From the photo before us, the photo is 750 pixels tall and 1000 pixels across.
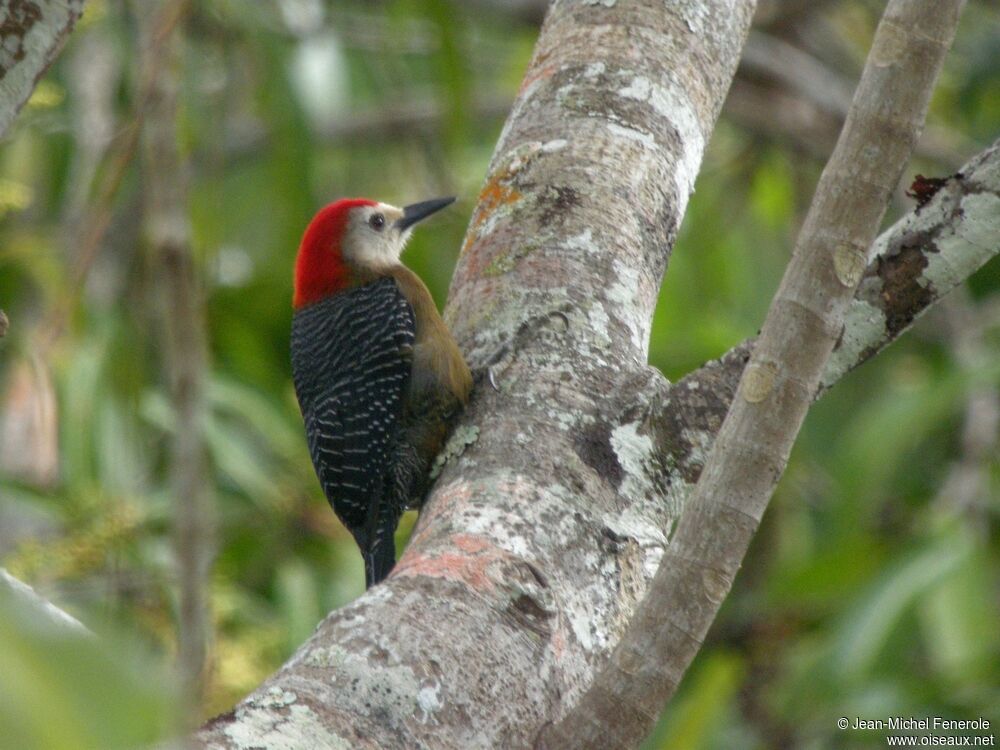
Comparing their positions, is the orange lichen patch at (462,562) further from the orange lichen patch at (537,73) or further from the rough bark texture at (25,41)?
the orange lichen patch at (537,73)

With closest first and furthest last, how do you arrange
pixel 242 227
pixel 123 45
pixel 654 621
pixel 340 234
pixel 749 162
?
1. pixel 654 621
2. pixel 340 234
3. pixel 123 45
4. pixel 749 162
5. pixel 242 227

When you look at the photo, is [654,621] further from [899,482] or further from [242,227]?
[242,227]

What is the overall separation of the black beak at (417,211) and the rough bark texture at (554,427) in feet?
4.32

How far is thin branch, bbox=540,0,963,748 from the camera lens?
5.89 ft

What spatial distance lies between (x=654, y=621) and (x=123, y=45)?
16.1 feet

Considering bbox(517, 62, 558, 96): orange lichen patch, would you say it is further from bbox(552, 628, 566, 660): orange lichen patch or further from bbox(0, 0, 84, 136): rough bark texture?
bbox(0, 0, 84, 136): rough bark texture

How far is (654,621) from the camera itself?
1.79 meters

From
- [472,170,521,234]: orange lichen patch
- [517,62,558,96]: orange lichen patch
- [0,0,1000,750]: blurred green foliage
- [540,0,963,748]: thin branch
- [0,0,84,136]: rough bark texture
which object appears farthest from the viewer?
[0,0,1000,750]: blurred green foliage

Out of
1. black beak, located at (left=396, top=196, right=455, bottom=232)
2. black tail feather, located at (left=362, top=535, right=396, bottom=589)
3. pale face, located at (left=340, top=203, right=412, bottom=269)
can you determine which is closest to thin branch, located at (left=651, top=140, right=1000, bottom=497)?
black tail feather, located at (left=362, top=535, right=396, bottom=589)

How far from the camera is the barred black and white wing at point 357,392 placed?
3643mm

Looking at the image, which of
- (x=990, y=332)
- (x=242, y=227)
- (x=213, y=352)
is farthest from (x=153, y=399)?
(x=990, y=332)

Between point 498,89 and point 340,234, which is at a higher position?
point 498,89

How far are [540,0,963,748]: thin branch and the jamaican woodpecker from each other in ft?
4.21

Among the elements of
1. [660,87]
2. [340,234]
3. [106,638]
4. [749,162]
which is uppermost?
[749,162]
